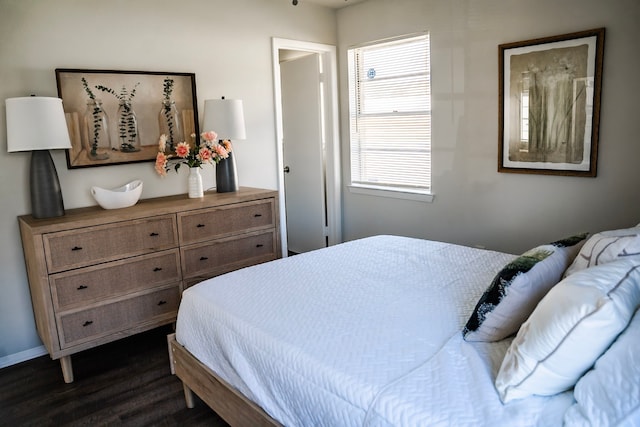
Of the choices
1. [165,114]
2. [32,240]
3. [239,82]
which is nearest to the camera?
[32,240]

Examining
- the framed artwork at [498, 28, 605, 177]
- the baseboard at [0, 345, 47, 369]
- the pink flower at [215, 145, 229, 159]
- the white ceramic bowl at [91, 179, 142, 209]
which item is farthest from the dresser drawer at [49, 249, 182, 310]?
the framed artwork at [498, 28, 605, 177]

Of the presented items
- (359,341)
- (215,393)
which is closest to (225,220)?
(215,393)

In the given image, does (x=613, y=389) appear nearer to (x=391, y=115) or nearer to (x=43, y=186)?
→ (x=43, y=186)

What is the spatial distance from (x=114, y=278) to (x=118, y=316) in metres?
0.24

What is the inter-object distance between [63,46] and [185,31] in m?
0.89

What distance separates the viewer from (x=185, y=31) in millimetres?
3584

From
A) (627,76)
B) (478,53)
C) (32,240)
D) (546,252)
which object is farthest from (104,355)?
(627,76)

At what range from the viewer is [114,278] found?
2.87m

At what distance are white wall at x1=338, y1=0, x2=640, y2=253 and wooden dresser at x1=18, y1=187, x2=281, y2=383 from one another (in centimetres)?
157

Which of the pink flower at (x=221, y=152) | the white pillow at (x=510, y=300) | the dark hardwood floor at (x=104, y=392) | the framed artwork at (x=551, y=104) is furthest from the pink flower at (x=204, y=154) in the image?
the white pillow at (x=510, y=300)

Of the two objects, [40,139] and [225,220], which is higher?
[40,139]

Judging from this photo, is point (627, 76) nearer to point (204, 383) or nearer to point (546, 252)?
point (546, 252)

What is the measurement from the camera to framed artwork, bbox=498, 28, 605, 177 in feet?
9.71

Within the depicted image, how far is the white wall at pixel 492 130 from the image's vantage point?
9.41 ft
